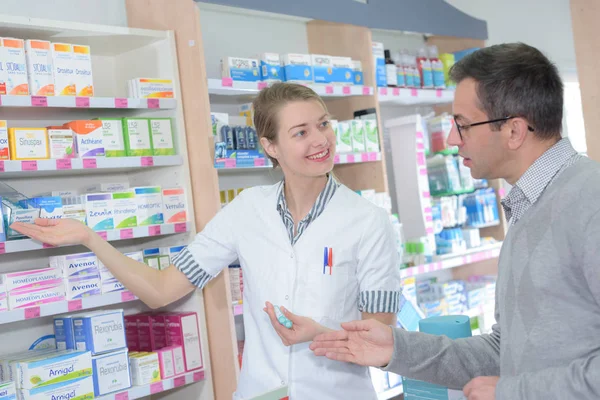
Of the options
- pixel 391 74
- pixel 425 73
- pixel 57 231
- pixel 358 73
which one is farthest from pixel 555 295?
pixel 425 73

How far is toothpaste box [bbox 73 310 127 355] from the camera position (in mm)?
3217

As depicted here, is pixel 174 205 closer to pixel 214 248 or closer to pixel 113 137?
pixel 113 137

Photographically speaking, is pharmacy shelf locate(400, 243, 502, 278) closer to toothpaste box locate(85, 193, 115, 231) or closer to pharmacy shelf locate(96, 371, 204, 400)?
pharmacy shelf locate(96, 371, 204, 400)

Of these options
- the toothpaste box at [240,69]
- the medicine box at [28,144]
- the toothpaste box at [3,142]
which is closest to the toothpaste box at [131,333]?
the medicine box at [28,144]

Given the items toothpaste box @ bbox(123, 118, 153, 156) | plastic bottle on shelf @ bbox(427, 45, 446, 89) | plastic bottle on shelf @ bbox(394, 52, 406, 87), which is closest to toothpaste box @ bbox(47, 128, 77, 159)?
toothpaste box @ bbox(123, 118, 153, 156)

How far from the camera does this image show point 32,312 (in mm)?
3037

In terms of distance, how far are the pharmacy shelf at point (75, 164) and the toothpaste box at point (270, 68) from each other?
846mm

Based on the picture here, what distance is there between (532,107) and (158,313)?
2.56 meters

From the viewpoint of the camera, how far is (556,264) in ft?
5.27

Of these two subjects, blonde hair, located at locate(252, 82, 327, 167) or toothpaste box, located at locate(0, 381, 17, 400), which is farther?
toothpaste box, located at locate(0, 381, 17, 400)

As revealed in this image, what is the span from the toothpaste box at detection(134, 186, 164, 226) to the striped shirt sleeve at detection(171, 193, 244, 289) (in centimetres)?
62

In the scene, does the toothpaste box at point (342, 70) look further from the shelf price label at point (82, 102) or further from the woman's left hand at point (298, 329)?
the woman's left hand at point (298, 329)

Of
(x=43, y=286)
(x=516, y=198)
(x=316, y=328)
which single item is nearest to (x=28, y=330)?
(x=43, y=286)

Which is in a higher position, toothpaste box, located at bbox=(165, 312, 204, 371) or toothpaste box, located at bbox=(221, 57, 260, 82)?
toothpaste box, located at bbox=(221, 57, 260, 82)
